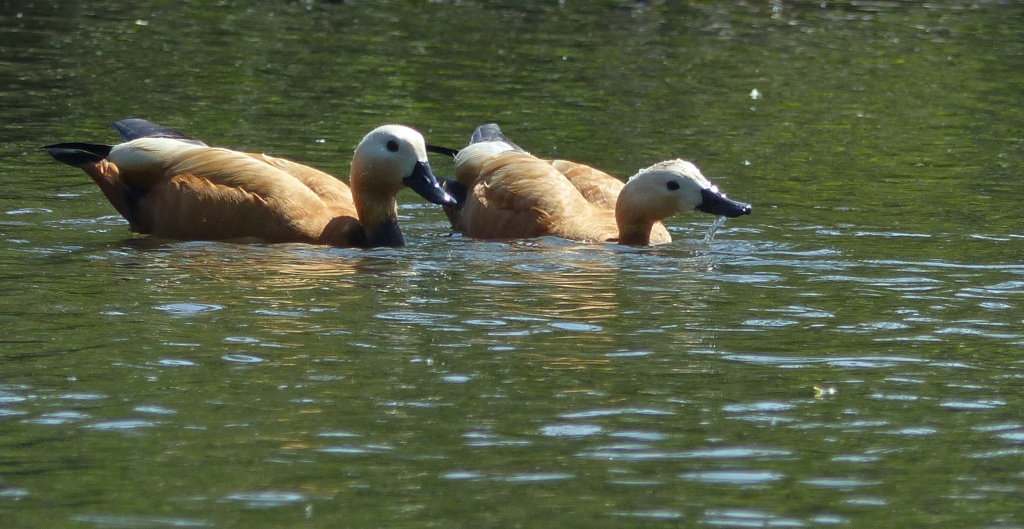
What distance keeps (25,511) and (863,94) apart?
16.3m

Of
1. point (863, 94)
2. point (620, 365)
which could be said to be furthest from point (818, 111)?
point (620, 365)

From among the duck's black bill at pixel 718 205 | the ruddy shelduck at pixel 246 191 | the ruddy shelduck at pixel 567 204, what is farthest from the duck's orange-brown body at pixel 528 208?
the ruddy shelduck at pixel 246 191

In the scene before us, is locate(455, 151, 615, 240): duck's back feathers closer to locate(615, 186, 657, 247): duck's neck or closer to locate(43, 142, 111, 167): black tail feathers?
locate(615, 186, 657, 247): duck's neck

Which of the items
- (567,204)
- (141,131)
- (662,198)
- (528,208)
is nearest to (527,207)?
(528,208)

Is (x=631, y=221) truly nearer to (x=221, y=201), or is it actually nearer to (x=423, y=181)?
(x=423, y=181)

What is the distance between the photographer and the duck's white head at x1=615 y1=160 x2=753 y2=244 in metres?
11.5

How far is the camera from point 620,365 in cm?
770

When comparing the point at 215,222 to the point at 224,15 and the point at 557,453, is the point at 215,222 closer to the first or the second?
the point at 557,453

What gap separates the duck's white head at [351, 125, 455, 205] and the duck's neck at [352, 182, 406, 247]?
0.03 meters

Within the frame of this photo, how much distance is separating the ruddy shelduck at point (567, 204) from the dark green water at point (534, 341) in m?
0.26

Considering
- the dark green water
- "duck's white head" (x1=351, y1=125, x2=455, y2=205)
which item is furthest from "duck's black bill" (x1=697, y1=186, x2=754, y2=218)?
"duck's white head" (x1=351, y1=125, x2=455, y2=205)

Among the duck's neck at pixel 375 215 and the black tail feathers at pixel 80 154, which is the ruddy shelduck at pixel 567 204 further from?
the black tail feathers at pixel 80 154

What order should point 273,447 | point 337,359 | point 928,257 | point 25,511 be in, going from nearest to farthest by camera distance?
1. point 25,511
2. point 273,447
3. point 337,359
4. point 928,257

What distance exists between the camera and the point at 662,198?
11.5 metres
